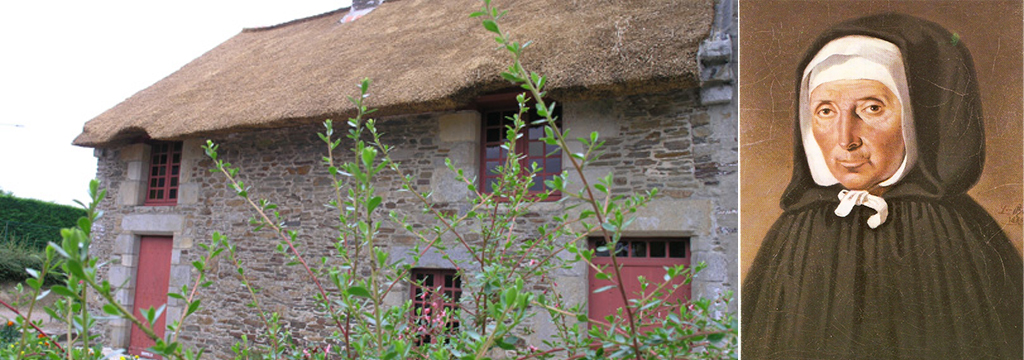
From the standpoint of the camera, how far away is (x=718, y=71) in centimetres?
458

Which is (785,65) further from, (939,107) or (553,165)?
(553,165)

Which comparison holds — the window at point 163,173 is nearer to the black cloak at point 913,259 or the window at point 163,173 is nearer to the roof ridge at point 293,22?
the roof ridge at point 293,22

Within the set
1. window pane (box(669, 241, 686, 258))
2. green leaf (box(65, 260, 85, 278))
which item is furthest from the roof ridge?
green leaf (box(65, 260, 85, 278))

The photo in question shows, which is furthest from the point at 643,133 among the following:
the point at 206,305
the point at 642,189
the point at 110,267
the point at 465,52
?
the point at 110,267

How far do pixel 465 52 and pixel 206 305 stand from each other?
4.27 meters

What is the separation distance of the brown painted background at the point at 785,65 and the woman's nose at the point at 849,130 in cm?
15

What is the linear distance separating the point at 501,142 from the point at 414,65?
126cm

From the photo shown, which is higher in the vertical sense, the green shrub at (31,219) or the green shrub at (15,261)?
the green shrub at (31,219)

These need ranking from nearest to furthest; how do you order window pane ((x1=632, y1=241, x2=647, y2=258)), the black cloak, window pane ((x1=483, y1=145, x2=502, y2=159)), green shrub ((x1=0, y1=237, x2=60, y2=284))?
1. the black cloak
2. window pane ((x1=632, y1=241, x2=647, y2=258))
3. window pane ((x1=483, y1=145, x2=502, y2=159))
4. green shrub ((x1=0, y1=237, x2=60, y2=284))

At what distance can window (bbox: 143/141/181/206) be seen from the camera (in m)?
7.64

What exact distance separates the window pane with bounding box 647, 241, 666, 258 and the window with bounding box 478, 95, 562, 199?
98cm

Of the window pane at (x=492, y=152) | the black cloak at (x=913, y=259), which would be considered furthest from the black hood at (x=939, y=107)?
the window pane at (x=492, y=152)

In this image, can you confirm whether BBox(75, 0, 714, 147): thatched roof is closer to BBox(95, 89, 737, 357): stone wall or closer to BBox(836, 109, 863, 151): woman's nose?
BBox(95, 89, 737, 357): stone wall

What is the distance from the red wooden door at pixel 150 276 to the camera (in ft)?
24.3
